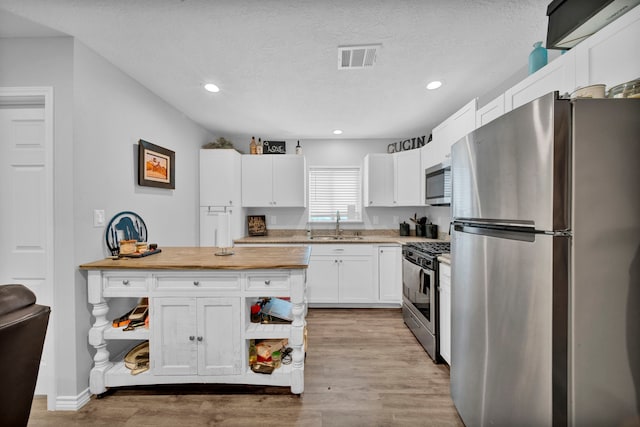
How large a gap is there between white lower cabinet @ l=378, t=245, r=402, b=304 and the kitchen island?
6.32 ft

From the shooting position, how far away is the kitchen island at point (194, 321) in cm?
173

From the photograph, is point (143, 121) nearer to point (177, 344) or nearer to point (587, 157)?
point (177, 344)

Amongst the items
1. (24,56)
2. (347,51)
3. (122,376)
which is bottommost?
(122,376)

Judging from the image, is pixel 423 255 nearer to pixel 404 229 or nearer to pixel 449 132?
pixel 449 132

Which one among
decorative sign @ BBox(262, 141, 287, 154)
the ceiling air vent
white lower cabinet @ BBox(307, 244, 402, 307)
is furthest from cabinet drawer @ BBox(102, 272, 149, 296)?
decorative sign @ BBox(262, 141, 287, 154)

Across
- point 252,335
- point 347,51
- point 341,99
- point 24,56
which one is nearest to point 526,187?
point 347,51

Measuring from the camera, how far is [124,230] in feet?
6.84

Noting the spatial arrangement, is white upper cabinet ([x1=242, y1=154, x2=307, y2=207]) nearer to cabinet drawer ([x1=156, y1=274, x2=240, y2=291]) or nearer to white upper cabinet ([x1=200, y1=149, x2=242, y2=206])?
white upper cabinet ([x1=200, y1=149, x2=242, y2=206])

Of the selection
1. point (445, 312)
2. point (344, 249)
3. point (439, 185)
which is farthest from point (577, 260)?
point (344, 249)

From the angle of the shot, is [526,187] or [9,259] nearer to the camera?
[526,187]

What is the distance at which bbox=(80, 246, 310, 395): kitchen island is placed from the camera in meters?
1.73

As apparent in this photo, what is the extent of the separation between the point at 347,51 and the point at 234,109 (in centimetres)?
160

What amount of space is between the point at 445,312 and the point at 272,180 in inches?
109

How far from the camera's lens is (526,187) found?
102 cm
